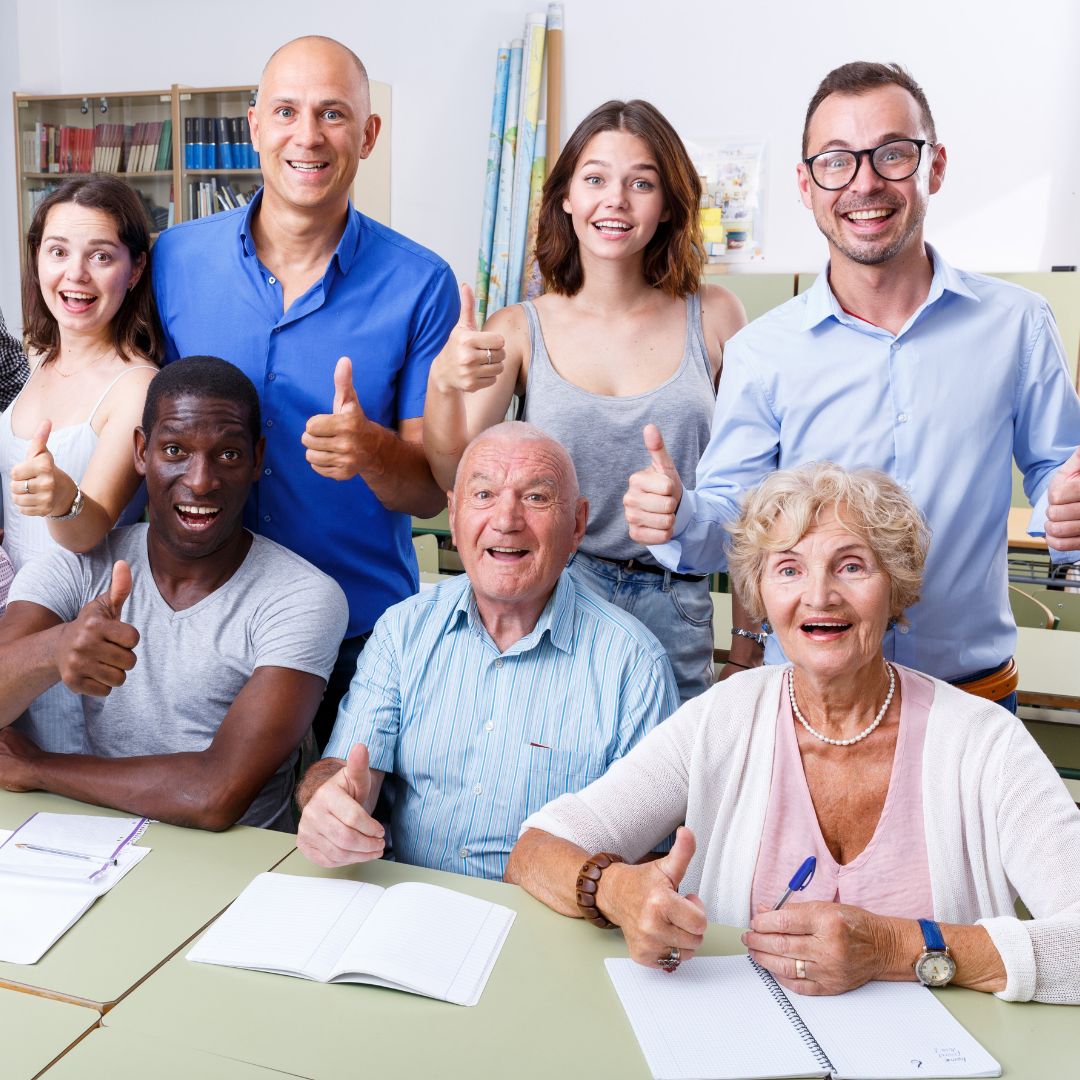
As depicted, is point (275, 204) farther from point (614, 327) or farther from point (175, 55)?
point (175, 55)

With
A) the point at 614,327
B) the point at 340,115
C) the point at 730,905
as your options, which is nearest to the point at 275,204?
the point at 340,115

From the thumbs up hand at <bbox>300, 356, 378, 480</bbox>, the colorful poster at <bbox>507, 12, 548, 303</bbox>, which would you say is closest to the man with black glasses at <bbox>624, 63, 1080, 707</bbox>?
the thumbs up hand at <bbox>300, 356, 378, 480</bbox>

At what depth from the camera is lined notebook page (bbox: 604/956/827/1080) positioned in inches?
50.8

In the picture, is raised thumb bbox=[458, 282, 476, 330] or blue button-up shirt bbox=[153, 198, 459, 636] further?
blue button-up shirt bbox=[153, 198, 459, 636]

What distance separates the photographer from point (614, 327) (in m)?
2.43

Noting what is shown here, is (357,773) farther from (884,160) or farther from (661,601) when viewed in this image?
(884,160)

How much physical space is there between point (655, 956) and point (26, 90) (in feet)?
24.6

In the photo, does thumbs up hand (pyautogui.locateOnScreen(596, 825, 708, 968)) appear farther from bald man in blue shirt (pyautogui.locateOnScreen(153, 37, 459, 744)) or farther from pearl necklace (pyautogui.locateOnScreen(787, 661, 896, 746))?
bald man in blue shirt (pyautogui.locateOnScreen(153, 37, 459, 744))

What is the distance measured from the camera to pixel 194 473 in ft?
7.02

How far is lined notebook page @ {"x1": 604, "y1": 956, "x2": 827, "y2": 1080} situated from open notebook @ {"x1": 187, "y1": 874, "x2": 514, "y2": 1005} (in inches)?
7.5

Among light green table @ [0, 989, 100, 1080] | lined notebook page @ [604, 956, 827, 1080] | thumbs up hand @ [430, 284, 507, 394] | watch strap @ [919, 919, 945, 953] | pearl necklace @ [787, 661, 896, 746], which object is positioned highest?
thumbs up hand @ [430, 284, 507, 394]

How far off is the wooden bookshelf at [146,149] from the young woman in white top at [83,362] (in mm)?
4260

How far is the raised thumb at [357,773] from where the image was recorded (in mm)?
1691

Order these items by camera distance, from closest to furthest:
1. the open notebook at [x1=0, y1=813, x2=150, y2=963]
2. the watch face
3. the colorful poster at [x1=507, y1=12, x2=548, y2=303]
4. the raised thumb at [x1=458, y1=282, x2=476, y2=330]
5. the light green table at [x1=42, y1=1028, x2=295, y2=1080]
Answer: the light green table at [x1=42, y1=1028, x2=295, y2=1080] → the watch face → the open notebook at [x1=0, y1=813, x2=150, y2=963] → the raised thumb at [x1=458, y1=282, x2=476, y2=330] → the colorful poster at [x1=507, y1=12, x2=548, y2=303]
